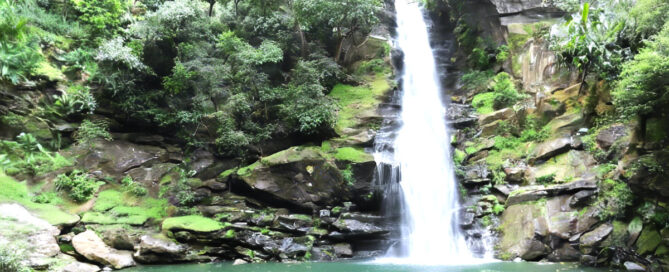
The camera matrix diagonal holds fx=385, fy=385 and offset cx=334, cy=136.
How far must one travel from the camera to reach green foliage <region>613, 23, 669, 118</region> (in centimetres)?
863

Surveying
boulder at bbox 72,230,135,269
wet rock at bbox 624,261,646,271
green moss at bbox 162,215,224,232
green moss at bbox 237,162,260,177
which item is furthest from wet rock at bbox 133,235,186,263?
wet rock at bbox 624,261,646,271

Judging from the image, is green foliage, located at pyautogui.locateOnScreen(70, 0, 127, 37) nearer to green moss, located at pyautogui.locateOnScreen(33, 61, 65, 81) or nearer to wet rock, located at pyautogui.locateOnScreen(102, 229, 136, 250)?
green moss, located at pyautogui.locateOnScreen(33, 61, 65, 81)

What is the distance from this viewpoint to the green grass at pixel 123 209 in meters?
13.3

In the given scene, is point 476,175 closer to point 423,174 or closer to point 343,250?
point 423,174

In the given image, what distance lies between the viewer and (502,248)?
12.5 metres

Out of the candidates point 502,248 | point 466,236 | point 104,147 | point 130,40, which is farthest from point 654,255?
point 130,40

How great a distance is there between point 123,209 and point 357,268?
8793mm

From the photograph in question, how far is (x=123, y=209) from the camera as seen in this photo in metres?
14.0

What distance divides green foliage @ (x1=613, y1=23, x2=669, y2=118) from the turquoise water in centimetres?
427

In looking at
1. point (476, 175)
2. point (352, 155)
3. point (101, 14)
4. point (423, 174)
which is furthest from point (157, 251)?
point (101, 14)

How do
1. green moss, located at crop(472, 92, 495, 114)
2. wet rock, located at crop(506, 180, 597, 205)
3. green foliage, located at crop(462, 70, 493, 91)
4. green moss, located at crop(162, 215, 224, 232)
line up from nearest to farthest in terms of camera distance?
wet rock, located at crop(506, 180, 597, 205)
green moss, located at crop(162, 215, 224, 232)
green moss, located at crop(472, 92, 495, 114)
green foliage, located at crop(462, 70, 493, 91)

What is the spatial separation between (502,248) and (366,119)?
8057mm

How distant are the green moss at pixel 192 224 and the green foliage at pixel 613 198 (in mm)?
11877

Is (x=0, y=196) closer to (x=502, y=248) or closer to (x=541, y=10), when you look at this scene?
(x=502, y=248)
